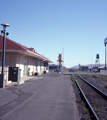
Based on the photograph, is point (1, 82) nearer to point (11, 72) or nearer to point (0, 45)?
point (11, 72)

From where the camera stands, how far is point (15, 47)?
1945cm

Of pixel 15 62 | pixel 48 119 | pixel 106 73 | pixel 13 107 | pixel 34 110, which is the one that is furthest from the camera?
pixel 106 73

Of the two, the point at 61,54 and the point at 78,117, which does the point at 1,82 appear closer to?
the point at 78,117

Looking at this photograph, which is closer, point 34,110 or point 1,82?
point 34,110

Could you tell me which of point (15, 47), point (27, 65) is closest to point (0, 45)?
point (15, 47)

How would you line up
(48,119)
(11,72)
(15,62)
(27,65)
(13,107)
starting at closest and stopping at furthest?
(48,119) → (13,107) → (11,72) → (15,62) → (27,65)

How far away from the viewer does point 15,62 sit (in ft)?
63.5

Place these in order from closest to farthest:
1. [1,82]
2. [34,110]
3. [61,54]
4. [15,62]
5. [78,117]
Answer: [78,117]
[34,110]
[1,82]
[15,62]
[61,54]

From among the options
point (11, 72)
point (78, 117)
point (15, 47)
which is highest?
point (15, 47)

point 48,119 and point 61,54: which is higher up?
point 61,54

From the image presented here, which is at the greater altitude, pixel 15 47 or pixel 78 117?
pixel 15 47

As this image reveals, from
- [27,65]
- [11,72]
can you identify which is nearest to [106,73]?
[27,65]

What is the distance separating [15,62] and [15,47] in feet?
5.80

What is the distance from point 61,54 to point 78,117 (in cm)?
5914
